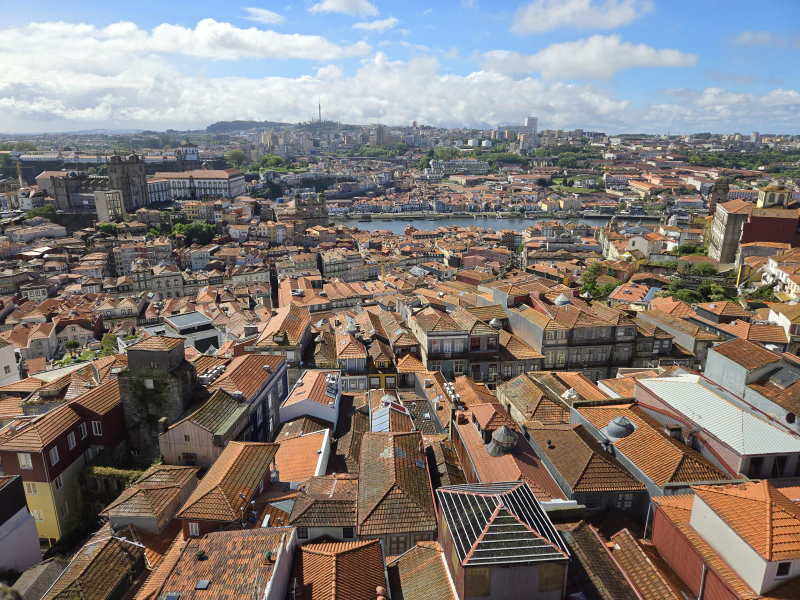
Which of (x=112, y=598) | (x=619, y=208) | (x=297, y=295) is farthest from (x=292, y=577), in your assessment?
(x=619, y=208)

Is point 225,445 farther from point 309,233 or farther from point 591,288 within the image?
point 309,233

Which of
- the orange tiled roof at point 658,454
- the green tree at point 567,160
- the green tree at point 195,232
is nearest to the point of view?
the orange tiled roof at point 658,454

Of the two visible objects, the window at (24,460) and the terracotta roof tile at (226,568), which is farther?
the window at (24,460)

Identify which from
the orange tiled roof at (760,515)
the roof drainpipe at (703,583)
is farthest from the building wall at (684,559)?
the orange tiled roof at (760,515)

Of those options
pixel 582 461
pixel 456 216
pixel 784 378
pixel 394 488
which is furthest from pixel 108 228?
pixel 784 378

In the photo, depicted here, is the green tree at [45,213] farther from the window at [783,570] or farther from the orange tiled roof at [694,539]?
the window at [783,570]

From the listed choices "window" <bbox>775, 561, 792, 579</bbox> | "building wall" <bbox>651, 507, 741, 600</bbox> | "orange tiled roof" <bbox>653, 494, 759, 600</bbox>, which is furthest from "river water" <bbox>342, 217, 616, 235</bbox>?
"window" <bbox>775, 561, 792, 579</bbox>

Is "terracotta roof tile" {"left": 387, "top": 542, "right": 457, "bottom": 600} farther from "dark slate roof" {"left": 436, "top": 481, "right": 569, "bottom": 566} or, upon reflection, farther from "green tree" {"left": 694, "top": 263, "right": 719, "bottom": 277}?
"green tree" {"left": 694, "top": 263, "right": 719, "bottom": 277}

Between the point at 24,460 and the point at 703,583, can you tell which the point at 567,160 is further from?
the point at 24,460

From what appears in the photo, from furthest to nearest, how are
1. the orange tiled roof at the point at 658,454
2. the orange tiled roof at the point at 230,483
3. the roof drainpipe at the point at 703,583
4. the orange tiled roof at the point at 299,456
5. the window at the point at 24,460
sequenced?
the orange tiled roof at the point at 299,456
the window at the point at 24,460
the orange tiled roof at the point at 658,454
the orange tiled roof at the point at 230,483
the roof drainpipe at the point at 703,583
